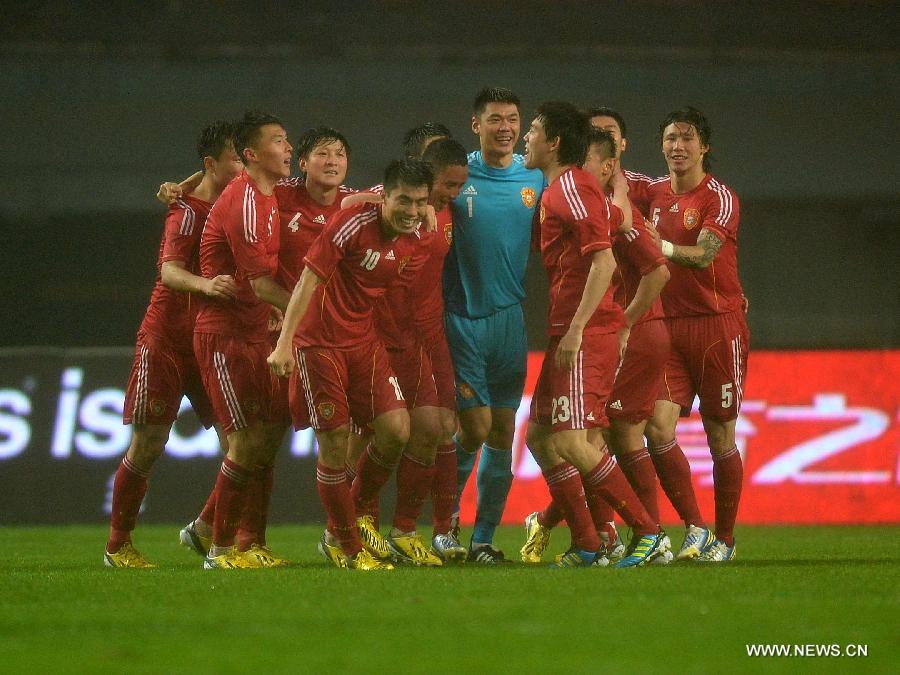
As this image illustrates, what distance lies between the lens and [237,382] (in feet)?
21.3

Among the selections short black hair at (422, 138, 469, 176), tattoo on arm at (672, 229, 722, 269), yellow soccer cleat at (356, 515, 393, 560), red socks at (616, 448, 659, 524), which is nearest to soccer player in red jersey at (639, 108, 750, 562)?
tattoo on arm at (672, 229, 722, 269)

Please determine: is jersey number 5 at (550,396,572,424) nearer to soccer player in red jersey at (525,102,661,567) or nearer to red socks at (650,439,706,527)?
soccer player in red jersey at (525,102,661,567)

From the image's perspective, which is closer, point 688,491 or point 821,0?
point 688,491

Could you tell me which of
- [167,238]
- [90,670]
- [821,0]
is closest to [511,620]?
[90,670]

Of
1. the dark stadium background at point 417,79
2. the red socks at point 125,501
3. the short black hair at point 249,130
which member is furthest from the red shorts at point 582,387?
the dark stadium background at point 417,79

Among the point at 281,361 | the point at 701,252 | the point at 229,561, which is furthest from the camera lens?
the point at 701,252

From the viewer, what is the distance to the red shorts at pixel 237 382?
6.48 meters

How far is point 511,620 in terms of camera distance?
14.5ft

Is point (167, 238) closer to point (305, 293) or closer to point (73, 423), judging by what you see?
point (305, 293)

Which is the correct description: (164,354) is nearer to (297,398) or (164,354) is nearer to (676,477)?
(297,398)

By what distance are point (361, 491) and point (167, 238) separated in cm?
146

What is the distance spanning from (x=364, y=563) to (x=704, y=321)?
206 cm

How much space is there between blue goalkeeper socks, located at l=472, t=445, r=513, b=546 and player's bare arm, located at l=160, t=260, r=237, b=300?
1.54 metres

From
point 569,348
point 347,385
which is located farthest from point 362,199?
point 569,348
